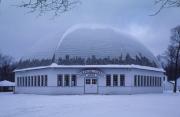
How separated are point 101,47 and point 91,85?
14.8 feet

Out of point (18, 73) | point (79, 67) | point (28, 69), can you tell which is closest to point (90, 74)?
point (79, 67)

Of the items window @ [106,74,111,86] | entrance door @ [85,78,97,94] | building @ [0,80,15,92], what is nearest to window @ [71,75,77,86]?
entrance door @ [85,78,97,94]

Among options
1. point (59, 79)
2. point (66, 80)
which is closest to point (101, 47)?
point (66, 80)

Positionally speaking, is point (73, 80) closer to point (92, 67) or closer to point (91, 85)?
point (91, 85)

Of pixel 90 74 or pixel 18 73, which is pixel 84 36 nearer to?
pixel 90 74

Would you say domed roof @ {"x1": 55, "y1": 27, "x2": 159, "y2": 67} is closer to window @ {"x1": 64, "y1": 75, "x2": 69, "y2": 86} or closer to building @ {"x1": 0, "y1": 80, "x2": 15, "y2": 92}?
window @ {"x1": 64, "y1": 75, "x2": 69, "y2": 86}

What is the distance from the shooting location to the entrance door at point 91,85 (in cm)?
4238

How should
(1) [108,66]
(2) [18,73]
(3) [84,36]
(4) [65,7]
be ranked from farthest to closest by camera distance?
(2) [18,73] < (3) [84,36] < (1) [108,66] < (4) [65,7]

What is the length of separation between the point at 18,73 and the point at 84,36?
39.7 ft

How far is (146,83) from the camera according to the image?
1799 inches

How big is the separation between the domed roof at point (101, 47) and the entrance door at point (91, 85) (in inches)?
99.1

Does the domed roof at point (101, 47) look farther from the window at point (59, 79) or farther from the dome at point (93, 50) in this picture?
the window at point (59, 79)

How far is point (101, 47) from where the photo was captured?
141ft

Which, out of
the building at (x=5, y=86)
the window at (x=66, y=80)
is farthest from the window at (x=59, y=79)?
the building at (x=5, y=86)
